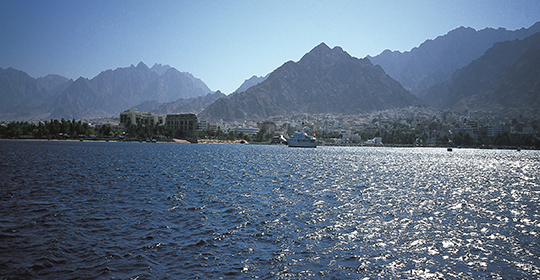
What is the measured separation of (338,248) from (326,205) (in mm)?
11990

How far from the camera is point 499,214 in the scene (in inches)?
1074

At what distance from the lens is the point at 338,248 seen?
16922 mm

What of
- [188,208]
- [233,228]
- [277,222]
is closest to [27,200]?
[188,208]

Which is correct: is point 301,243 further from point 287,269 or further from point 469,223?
point 469,223

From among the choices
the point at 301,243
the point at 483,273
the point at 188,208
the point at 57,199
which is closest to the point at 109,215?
the point at 188,208

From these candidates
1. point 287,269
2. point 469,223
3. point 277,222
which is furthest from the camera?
point 469,223

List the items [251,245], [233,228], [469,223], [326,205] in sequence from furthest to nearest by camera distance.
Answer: [326,205] < [469,223] < [233,228] < [251,245]

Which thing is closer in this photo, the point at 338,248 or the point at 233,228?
the point at 338,248

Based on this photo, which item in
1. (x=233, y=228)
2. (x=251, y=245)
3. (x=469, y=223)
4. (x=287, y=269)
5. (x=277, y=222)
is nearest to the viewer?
(x=287, y=269)

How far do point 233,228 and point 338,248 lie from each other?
7.02m

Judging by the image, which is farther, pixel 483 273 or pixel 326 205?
pixel 326 205

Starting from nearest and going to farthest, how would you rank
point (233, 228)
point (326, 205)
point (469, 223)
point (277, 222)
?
point (233, 228)
point (277, 222)
point (469, 223)
point (326, 205)

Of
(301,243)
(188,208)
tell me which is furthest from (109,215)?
(301,243)

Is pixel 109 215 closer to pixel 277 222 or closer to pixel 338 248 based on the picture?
pixel 277 222
